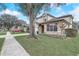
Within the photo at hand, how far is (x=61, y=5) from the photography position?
3.00m

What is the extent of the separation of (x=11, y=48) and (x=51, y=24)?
2.08 feet

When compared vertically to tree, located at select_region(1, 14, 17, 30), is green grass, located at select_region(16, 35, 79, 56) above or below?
below

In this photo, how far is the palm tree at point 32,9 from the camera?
3023 millimetres

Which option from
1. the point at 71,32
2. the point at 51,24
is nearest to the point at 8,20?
the point at 51,24

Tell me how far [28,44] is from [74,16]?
73 centimetres

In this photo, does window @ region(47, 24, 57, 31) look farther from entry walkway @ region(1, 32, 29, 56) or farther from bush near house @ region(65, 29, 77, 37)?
entry walkway @ region(1, 32, 29, 56)

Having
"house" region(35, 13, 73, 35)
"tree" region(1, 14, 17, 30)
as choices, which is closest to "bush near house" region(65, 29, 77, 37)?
"house" region(35, 13, 73, 35)

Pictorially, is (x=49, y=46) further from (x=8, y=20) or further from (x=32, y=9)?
(x=8, y=20)

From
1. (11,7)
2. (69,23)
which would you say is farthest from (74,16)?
(11,7)

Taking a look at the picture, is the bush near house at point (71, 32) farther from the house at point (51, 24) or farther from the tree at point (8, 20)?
the tree at point (8, 20)

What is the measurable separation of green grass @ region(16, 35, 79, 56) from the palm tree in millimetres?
127

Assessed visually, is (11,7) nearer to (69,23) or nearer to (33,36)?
(33,36)

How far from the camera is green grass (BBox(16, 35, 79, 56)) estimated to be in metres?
2.99

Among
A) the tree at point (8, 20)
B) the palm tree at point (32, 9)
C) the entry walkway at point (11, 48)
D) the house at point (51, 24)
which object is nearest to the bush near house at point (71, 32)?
the house at point (51, 24)
